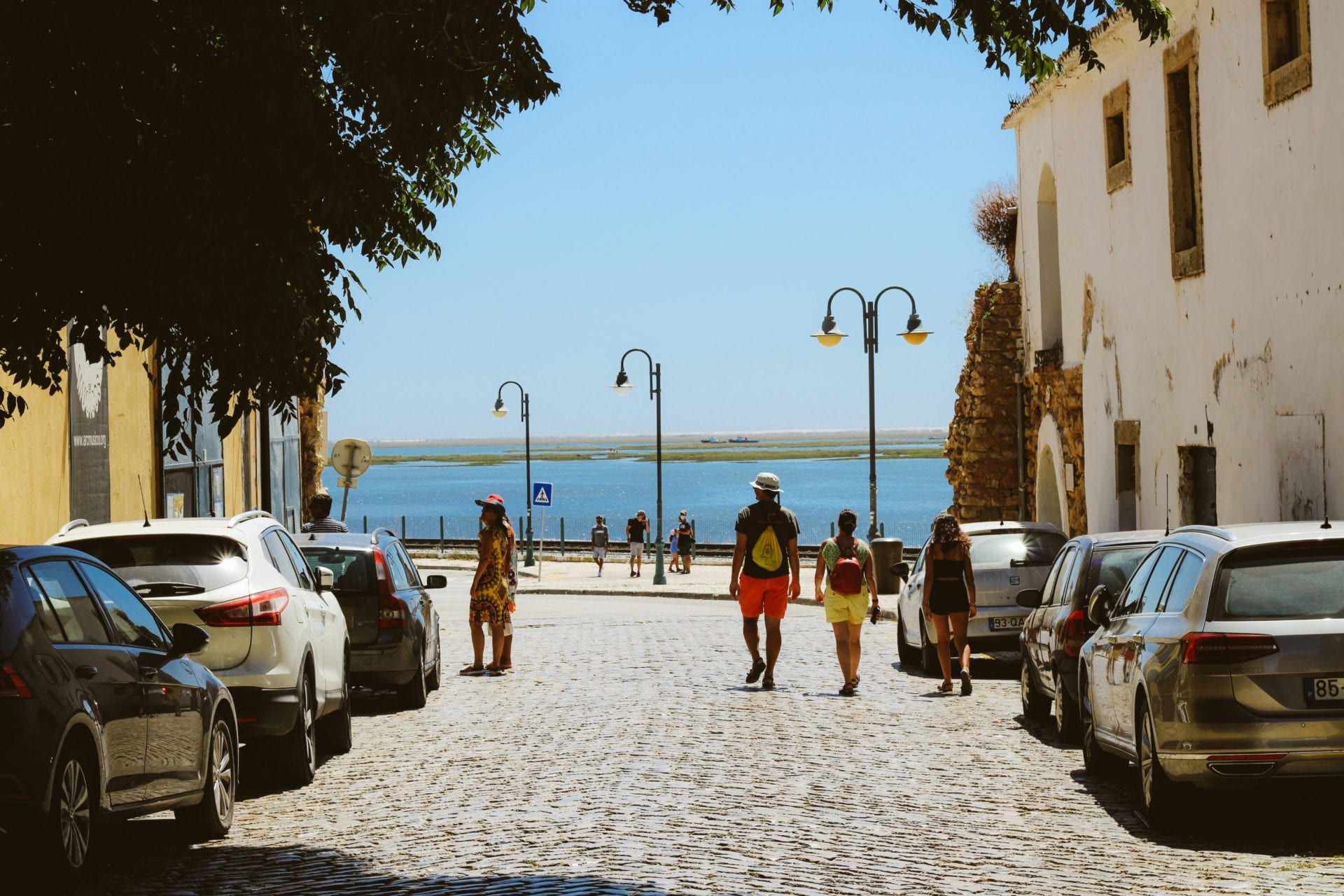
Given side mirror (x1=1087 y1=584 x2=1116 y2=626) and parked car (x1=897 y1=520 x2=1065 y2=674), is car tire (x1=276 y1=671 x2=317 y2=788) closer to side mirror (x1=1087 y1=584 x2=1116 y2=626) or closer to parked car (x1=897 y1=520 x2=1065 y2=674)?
side mirror (x1=1087 y1=584 x2=1116 y2=626)

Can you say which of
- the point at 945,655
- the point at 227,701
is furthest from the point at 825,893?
the point at 945,655

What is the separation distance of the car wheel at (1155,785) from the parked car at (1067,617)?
3105 mm

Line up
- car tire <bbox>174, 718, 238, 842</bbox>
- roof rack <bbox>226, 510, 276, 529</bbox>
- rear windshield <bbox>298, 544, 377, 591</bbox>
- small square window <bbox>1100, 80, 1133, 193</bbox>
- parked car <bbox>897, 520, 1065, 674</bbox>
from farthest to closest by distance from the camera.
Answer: small square window <bbox>1100, 80, 1133, 193</bbox> < parked car <bbox>897, 520, 1065, 674</bbox> < rear windshield <bbox>298, 544, 377, 591</bbox> < roof rack <bbox>226, 510, 276, 529</bbox> < car tire <bbox>174, 718, 238, 842</bbox>

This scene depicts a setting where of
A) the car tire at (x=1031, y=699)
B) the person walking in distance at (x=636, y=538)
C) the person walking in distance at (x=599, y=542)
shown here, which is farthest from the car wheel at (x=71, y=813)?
the person walking in distance at (x=599, y=542)

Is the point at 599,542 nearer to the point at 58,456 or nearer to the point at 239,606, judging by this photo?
the point at 58,456

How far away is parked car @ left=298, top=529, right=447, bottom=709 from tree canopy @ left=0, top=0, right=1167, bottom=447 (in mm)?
5266

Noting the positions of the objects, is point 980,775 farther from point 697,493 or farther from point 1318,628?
point 697,493

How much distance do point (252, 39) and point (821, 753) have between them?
5.66 metres

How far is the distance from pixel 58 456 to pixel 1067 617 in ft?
33.3

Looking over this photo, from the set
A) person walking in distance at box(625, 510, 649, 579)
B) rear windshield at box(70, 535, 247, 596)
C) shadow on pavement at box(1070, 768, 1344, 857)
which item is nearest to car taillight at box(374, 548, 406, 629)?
rear windshield at box(70, 535, 247, 596)

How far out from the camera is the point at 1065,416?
25.2 m

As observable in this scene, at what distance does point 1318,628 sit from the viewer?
7723mm

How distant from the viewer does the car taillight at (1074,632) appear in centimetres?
1177

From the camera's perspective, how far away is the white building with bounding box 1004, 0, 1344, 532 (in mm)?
15000
